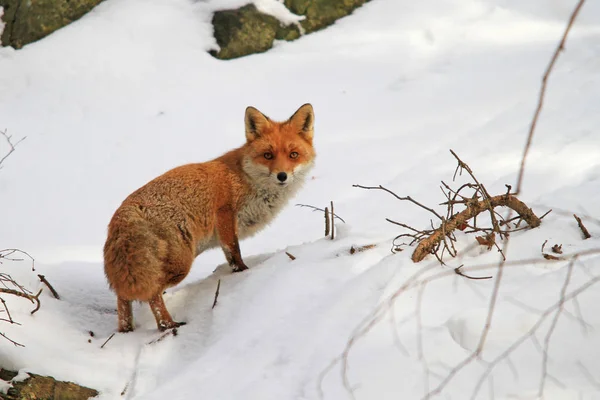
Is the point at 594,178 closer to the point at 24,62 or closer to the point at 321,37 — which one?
the point at 321,37

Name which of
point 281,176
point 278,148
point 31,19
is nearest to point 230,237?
point 281,176

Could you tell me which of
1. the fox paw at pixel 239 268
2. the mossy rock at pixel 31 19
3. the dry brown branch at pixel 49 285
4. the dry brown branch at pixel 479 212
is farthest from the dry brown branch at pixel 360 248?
the mossy rock at pixel 31 19

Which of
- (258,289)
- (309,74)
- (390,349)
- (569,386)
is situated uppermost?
(569,386)

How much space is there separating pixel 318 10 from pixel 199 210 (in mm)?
5628

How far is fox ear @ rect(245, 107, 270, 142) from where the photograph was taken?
4.67 meters

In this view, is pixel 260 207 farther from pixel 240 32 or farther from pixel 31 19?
pixel 31 19

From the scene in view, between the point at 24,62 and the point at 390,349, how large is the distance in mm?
6974

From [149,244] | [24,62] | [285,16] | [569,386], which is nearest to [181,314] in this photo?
[149,244]

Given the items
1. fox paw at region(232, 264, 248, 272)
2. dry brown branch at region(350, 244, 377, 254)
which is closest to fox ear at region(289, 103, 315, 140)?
fox paw at region(232, 264, 248, 272)

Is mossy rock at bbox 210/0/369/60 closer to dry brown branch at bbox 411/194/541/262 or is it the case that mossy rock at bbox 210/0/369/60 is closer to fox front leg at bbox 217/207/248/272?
fox front leg at bbox 217/207/248/272

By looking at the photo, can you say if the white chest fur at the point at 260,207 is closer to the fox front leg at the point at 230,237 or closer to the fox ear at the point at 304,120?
the fox front leg at the point at 230,237

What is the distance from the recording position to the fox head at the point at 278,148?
446 cm

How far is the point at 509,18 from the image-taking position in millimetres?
8891

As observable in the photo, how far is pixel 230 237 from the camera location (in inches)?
167
